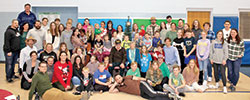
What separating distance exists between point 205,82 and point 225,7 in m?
4.26

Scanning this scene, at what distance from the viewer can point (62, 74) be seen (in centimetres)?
532

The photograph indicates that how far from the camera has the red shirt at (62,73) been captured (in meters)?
5.28

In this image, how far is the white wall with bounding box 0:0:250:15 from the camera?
862 cm

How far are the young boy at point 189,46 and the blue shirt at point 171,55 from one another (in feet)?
1.11

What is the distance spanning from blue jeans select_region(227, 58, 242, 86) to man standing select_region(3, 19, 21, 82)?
5.63 metres

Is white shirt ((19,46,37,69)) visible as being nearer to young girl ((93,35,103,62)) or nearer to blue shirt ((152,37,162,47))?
young girl ((93,35,103,62))

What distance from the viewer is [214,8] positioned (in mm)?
8633

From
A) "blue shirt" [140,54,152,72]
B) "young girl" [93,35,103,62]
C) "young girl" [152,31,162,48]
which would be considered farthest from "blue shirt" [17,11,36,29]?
"young girl" [152,31,162,48]

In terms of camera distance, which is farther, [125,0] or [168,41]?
[125,0]

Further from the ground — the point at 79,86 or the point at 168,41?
the point at 168,41

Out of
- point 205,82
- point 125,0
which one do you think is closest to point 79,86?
point 205,82

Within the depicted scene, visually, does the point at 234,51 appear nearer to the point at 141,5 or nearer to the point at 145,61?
the point at 145,61

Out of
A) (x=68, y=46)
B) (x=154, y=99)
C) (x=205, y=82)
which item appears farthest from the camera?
(x=68, y=46)

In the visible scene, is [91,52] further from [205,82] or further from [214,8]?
[214,8]
